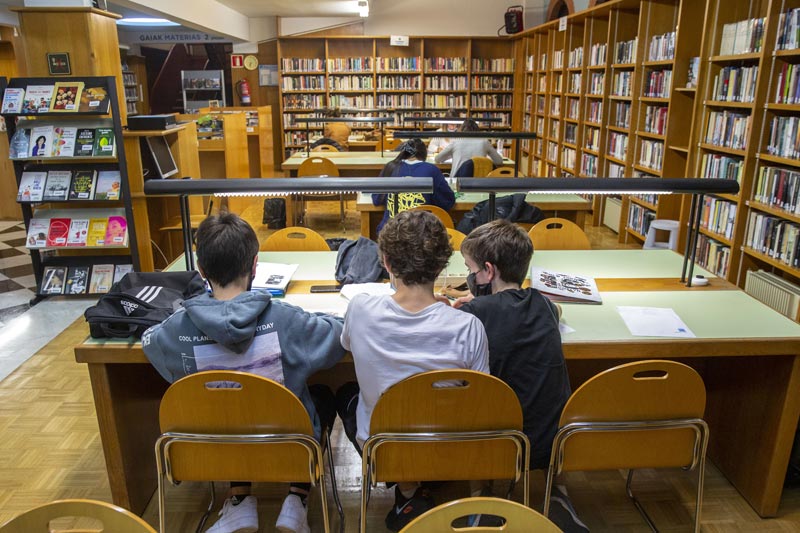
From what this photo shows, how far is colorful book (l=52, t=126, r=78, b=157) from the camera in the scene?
3842 mm

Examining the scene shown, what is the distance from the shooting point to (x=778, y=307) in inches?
140

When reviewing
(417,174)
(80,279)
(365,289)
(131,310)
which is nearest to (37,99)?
(80,279)

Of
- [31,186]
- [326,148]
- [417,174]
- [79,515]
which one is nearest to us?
[79,515]

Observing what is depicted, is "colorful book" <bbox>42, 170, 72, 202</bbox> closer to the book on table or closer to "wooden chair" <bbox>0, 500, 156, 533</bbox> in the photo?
the book on table

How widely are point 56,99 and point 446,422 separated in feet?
11.3

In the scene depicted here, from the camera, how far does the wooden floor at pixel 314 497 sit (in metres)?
2.05

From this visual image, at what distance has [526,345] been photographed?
1.68 meters

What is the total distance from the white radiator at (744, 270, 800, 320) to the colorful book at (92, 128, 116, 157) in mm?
3913

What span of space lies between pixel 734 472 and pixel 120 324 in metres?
2.17

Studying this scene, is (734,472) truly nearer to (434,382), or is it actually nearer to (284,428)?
(434,382)

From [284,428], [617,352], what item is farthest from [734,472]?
[284,428]

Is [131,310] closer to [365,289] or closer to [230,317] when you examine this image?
[230,317]

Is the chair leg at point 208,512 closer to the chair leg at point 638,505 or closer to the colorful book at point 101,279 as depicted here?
the chair leg at point 638,505

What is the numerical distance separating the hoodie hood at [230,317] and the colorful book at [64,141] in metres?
2.80
